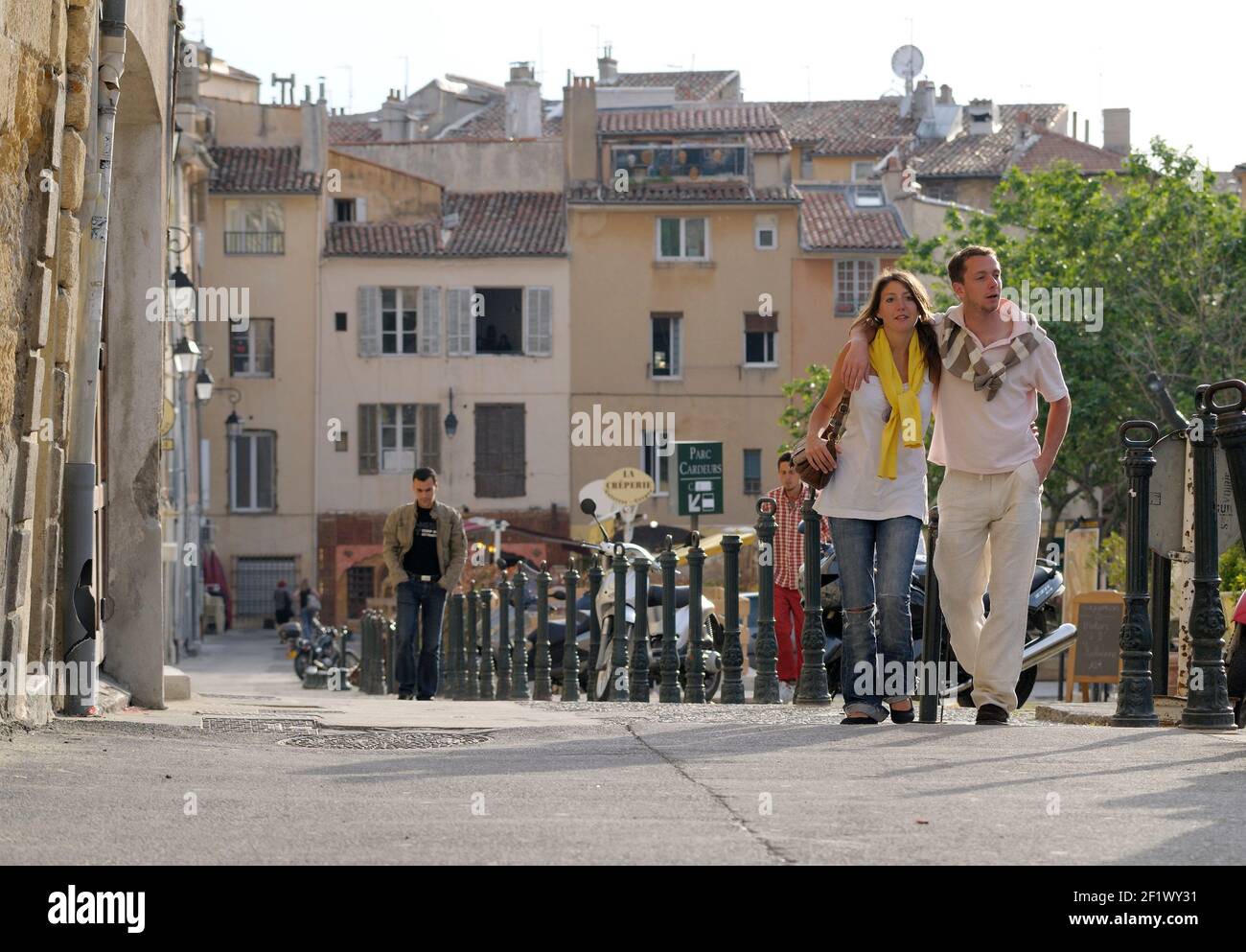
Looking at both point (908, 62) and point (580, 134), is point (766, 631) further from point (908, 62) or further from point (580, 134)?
point (908, 62)

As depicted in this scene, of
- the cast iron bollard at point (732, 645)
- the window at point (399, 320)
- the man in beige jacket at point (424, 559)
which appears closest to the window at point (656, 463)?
the window at point (399, 320)

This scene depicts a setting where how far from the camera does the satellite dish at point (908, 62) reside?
8631 cm

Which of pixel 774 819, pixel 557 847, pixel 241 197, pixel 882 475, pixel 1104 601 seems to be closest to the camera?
pixel 557 847

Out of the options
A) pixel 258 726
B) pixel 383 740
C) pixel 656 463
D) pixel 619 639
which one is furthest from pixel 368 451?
pixel 383 740

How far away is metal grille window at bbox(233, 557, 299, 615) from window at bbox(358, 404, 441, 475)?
10.7ft

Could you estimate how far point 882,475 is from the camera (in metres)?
8.83

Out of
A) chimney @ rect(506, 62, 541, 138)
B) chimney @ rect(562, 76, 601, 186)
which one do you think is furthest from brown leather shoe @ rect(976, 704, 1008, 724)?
chimney @ rect(506, 62, 541, 138)

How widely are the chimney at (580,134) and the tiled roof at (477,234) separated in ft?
3.00

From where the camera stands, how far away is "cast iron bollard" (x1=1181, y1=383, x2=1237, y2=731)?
930 cm

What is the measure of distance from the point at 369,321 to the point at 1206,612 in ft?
158

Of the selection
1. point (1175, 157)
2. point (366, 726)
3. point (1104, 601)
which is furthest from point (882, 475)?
point (1175, 157)

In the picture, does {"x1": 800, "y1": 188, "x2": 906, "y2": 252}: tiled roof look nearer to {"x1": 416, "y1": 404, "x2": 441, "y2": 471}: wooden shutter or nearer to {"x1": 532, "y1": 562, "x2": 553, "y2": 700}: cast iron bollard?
{"x1": 416, "y1": 404, "x2": 441, "y2": 471}: wooden shutter

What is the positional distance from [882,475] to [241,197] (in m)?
49.1
